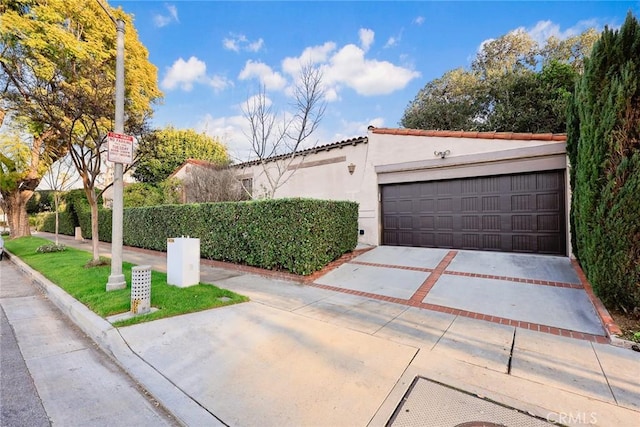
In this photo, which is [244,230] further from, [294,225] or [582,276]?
[582,276]

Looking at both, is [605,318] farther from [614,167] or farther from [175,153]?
[175,153]

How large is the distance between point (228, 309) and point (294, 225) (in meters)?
2.73

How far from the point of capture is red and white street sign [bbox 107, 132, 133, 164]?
202 inches

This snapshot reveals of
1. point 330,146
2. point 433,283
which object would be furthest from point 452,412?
point 330,146

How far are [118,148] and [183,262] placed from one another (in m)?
2.48

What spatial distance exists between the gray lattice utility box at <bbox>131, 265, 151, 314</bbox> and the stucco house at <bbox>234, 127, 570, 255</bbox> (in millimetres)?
7287

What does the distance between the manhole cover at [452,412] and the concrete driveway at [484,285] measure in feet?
7.35

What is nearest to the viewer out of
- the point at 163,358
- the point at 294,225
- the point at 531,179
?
the point at 163,358

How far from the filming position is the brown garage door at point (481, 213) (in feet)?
24.6

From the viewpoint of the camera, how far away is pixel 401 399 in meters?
2.46

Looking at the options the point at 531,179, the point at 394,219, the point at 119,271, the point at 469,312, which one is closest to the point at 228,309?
the point at 119,271

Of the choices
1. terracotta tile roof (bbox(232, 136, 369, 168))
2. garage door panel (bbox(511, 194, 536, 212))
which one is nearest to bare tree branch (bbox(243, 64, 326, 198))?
terracotta tile roof (bbox(232, 136, 369, 168))

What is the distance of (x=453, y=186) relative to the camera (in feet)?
29.0

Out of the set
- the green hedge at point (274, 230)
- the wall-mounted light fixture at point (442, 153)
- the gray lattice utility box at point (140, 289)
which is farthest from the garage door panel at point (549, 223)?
the gray lattice utility box at point (140, 289)
